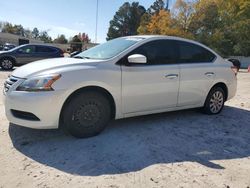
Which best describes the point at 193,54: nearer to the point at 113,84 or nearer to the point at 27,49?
the point at 113,84

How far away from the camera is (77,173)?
363 centimetres

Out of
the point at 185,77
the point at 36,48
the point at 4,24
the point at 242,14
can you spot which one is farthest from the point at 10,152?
the point at 4,24

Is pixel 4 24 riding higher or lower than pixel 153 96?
higher

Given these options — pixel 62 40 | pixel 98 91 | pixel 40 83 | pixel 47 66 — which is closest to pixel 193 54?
pixel 98 91

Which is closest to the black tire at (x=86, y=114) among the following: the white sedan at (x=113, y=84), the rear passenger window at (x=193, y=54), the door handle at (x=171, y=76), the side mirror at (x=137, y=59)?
the white sedan at (x=113, y=84)

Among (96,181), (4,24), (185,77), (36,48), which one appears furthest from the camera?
(4,24)

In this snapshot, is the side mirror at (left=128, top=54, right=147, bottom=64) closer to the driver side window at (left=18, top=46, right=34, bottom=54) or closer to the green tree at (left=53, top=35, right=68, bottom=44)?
the driver side window at (left=18, top=46, right=34, bottom=54)

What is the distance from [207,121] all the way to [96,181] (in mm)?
3335

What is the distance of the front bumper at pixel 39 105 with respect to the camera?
4277 millimetres

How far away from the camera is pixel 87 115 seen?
470 cm

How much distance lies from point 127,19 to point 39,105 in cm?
8480

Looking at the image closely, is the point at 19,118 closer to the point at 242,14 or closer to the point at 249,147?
the point at 249,147

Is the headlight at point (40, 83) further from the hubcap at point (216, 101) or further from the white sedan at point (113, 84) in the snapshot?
the hubcap at point (216, 101)

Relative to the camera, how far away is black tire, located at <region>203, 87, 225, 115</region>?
255 inches
